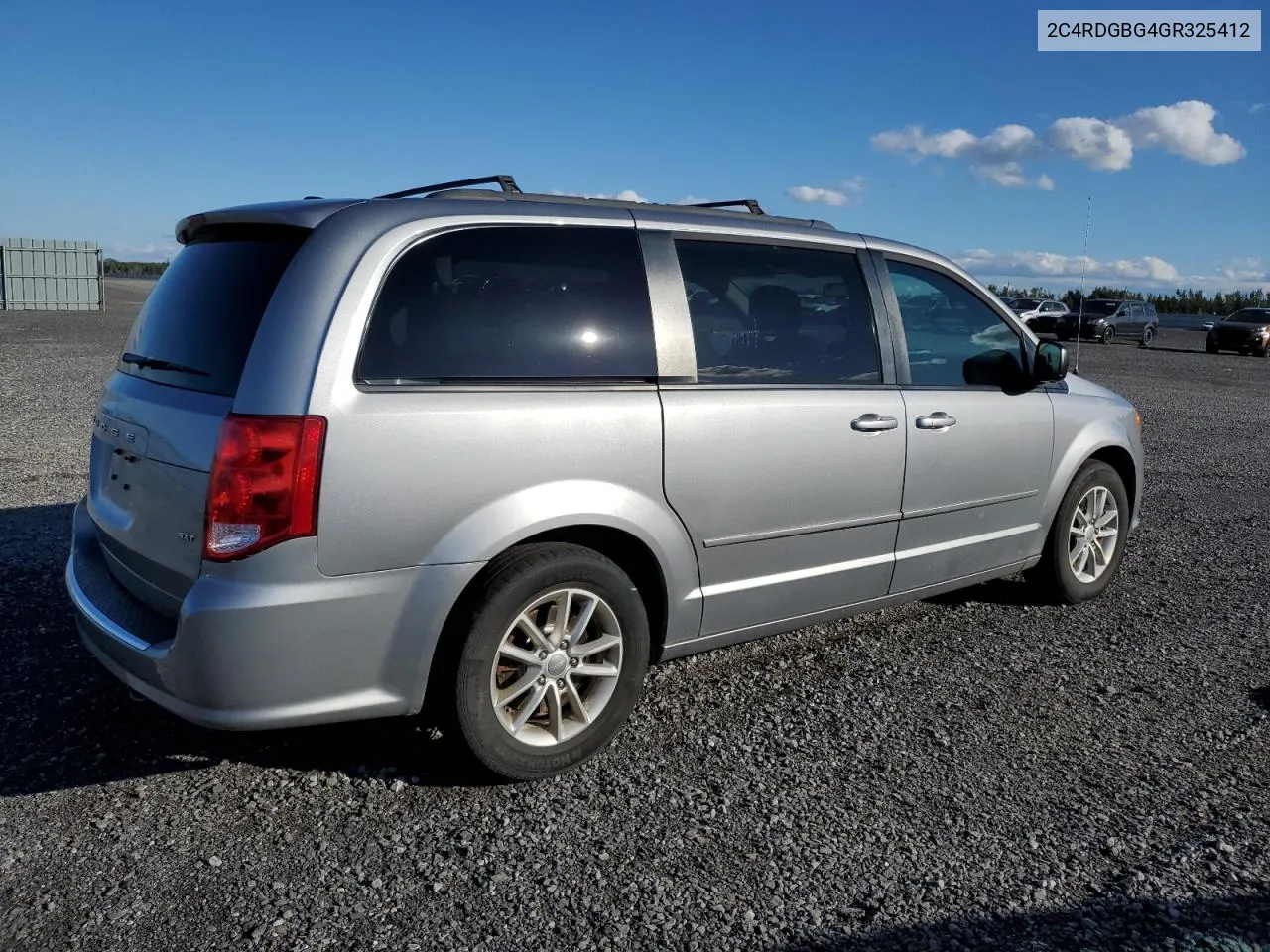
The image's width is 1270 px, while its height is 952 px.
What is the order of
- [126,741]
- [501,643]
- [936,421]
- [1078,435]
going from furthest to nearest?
1. [1078,435]
2. [936,421]
3. [126,741]
4. [501,643]

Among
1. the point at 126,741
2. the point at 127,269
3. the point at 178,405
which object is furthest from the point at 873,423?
the point at 127,269

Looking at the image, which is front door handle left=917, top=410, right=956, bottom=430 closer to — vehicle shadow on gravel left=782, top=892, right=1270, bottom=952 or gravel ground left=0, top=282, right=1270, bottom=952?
gravel ground left=0, top=282, right=1270, bottom=952

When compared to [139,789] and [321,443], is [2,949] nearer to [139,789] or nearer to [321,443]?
[139,789]

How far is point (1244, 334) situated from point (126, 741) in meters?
38.6

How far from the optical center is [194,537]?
3049mm

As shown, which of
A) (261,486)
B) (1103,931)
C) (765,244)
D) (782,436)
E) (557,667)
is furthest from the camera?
(765,244)

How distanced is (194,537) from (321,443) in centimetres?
45

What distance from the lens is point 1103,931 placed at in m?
2.75

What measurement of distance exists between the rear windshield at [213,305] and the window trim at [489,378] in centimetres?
31

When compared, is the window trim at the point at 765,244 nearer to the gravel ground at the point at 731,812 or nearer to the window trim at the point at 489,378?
the window trim at the point at 489,378

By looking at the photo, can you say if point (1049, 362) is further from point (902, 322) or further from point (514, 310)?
point (514, 310)

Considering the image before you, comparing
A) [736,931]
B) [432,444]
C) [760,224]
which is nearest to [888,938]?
[736,931]

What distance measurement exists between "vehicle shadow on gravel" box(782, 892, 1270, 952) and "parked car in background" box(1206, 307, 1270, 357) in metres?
37.4

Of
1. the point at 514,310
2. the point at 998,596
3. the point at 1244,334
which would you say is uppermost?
the point at 1244,334
